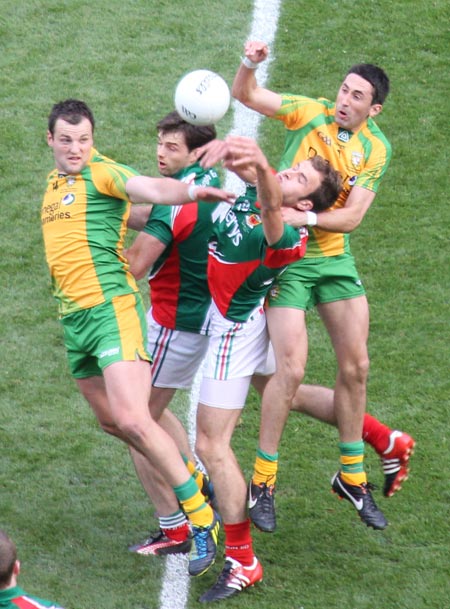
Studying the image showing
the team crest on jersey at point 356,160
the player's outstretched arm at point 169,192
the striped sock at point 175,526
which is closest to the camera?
the player's outstretched arm at point 169,192

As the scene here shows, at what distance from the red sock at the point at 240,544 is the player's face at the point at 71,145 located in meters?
2.08

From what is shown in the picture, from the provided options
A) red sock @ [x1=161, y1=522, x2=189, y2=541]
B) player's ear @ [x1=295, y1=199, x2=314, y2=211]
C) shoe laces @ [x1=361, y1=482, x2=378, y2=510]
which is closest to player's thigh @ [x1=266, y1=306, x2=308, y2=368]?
player's ear @ [x1=295, y1=199, x2=314, y2=211]

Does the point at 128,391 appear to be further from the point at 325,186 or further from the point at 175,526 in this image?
the point at 325,186

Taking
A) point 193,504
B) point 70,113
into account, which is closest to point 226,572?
point 193,504

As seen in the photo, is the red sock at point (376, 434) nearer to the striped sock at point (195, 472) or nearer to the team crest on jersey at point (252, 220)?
the striped sock at point (195, 472)

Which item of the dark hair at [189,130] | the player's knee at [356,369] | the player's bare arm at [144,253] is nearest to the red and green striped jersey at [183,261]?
the player's bare arm at [144,253]

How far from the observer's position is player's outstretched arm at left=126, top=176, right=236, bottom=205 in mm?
6188

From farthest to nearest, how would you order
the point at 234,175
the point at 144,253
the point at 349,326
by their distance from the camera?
the point at 234,175
the point at 349,326
the point at 144,253

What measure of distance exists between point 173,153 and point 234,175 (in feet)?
11.1

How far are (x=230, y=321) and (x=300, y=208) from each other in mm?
712

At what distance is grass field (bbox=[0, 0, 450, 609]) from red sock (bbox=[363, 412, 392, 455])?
348 mm

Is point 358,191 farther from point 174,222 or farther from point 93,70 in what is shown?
point 93,70

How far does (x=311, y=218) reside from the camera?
6.96 meters

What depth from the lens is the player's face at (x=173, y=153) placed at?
23.2ft
